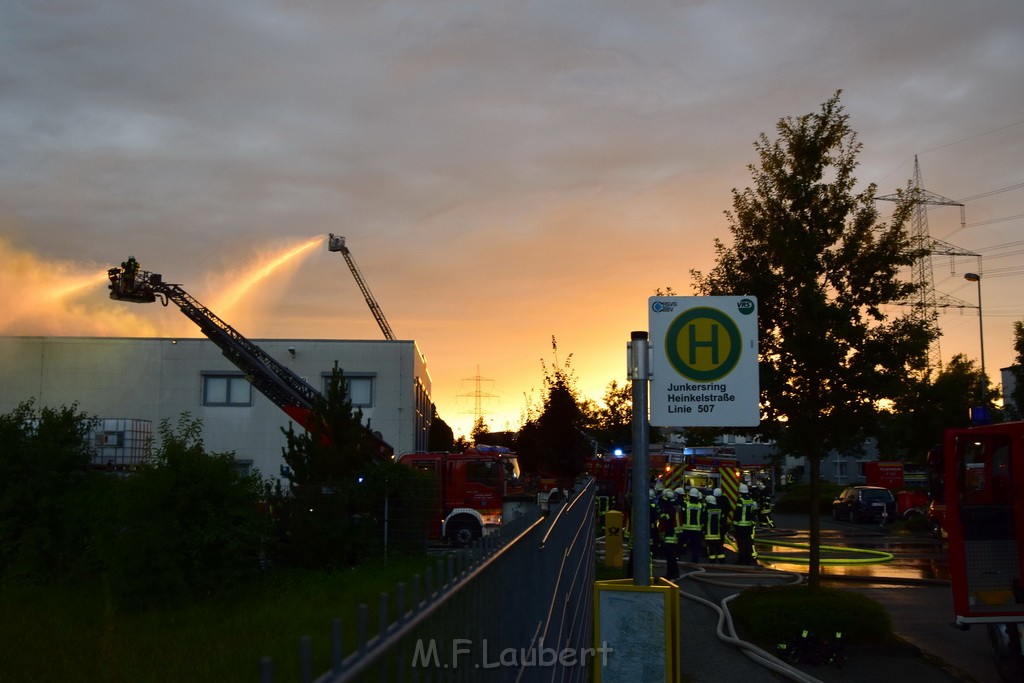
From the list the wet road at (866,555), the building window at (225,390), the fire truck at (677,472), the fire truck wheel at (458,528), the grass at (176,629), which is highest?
the building window at (225,390)

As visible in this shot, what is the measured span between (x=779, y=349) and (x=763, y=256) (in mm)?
1147

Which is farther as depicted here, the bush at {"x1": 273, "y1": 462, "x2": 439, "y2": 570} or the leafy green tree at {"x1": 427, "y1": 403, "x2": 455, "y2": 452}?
the leafy green tree at {"x1": 427, "y1": 403, "x2": 455, "y2": 452}

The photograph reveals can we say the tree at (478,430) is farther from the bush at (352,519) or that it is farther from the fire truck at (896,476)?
the bush at (352,519)

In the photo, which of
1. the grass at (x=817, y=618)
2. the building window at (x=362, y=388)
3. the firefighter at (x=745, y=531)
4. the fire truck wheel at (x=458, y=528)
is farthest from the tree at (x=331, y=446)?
the building window at (x=362, y=388)

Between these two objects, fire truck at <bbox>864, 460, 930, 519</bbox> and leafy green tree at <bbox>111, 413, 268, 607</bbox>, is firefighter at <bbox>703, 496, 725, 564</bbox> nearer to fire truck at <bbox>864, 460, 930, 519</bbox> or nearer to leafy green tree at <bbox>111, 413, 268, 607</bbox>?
leafy green tree at <bbox>111, 413, 268, 607</bbox>

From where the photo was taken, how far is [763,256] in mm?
11648

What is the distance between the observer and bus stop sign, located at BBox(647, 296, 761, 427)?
16.0ft

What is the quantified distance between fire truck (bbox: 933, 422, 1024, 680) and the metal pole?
5.20 meters

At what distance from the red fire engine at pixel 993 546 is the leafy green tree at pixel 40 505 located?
41.7 feet

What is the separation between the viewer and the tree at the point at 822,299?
11141 mm

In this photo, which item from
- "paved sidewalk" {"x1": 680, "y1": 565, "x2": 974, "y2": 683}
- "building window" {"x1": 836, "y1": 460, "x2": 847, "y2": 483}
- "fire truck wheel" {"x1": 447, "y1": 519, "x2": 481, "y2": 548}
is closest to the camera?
"paved sidewalk" {"x1": 680, "y1": 565, "x2": 974, "y2": 683}

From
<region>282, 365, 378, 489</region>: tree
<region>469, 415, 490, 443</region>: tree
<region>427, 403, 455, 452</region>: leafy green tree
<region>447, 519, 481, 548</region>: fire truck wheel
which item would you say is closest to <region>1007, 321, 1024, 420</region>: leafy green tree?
<region>447, 519, 481, 548</region>: fire truck wheel

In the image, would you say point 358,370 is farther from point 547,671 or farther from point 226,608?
point 547,671

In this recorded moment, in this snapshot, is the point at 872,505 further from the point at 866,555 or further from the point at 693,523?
the point at 693,523
